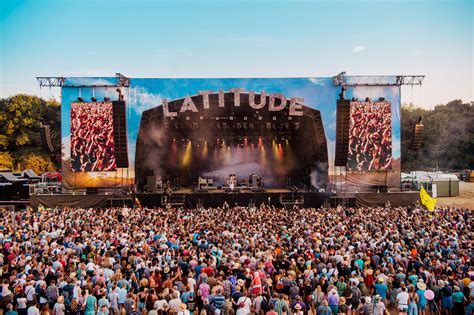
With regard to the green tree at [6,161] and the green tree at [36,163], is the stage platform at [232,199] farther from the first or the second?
the green tree at [6,161]

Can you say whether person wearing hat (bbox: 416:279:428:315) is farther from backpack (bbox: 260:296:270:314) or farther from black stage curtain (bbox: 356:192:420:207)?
black stage curtain (bbox: 356:192:420:207)

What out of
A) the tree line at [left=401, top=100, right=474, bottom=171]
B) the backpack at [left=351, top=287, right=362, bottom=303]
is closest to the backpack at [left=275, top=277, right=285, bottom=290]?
the backpack at [left=351, top=287, right=362, bottom=303]

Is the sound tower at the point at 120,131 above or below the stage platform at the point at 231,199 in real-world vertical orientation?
above

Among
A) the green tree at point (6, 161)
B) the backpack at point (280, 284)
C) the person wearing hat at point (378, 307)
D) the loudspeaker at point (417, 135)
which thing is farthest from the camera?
the green tree at point (6, 161)

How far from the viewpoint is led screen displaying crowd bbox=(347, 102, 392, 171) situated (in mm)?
29109

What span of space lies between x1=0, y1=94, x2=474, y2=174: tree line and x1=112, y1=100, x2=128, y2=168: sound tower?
30.5 ft

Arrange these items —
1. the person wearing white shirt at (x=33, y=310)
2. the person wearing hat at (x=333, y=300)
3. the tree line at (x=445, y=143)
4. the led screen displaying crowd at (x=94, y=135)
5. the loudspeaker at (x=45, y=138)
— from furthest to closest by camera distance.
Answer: the tree line at (x=445, y=143), the led screen displaying crowd at (x=94, y=135), the loudspeaker at (x=45, y=138), the person wearing hat at (x=333, y=300), the person wearing white shirt at (x=33, y=310)

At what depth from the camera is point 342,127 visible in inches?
1045

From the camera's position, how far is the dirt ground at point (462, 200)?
32.7 meters

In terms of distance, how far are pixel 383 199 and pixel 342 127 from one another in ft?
18.9

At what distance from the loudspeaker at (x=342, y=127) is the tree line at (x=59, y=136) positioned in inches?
559

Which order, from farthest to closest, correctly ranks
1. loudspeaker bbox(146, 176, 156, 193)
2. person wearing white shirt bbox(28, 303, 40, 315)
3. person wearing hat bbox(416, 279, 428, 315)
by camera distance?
loudspeaker bbox(146, 176, 156, 193), person wearing hat bbox(416, 279, 428, 315), person wearing white shirt bbox(28, 303, 40, 315)

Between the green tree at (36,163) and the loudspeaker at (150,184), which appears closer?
the loudspeaker at (150,184)

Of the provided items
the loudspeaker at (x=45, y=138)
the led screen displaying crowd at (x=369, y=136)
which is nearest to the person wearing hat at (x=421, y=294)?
the led screen displaying crowd at (x=369, y=136)
